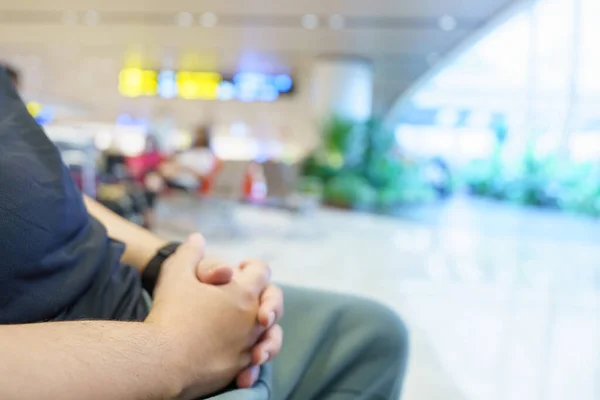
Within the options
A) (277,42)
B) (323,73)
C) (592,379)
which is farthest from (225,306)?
(323,73)

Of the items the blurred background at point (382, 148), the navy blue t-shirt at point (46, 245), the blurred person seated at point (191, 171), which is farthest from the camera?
the blurred person seated at point (191, 171)

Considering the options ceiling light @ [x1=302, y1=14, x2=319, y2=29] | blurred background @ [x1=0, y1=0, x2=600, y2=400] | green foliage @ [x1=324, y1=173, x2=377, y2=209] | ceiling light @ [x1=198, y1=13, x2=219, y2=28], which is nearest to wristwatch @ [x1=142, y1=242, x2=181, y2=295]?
blurred background @ [x1=0, y1=0, x2=600, y2=400]

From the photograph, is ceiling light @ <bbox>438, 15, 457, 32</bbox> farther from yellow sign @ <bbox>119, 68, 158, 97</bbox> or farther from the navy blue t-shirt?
yellow sign @ <bbox>119, 68, 158, 97</bbox>

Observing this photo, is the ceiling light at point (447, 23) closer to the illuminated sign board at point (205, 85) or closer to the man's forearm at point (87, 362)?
the illuminated sign board at point (205, 85)

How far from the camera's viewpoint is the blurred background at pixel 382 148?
3.18 metres

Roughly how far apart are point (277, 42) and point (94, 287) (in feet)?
33.2

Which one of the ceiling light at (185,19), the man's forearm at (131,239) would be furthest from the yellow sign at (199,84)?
the man's forearm at (131,239)

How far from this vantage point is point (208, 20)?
29.6ft

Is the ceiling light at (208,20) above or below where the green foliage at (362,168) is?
above

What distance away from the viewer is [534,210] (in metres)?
8.84

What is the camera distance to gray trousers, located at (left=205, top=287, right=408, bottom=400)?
0.97 metres

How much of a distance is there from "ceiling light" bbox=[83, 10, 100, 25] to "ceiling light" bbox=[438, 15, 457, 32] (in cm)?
524

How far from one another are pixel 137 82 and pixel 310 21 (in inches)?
290

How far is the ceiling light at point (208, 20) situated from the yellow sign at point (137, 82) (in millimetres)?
5700
